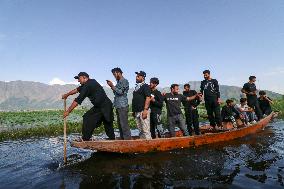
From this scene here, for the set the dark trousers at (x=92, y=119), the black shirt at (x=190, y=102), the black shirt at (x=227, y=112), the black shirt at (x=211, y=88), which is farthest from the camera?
the black shirt at (x=227, y=112)

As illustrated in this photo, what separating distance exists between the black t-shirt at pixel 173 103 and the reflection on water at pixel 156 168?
147 cm

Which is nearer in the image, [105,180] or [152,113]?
[105,180]

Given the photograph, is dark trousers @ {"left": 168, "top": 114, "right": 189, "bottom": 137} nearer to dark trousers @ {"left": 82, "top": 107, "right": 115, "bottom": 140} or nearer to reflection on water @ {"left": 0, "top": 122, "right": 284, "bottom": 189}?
reflection on water @ {"left": 0, "top": 122, "right": 284, "bottom": 189}

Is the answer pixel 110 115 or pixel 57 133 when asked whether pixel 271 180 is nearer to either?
pixel 110 115

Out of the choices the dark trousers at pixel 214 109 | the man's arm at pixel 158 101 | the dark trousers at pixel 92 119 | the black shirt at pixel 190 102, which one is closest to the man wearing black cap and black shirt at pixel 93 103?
the dark trousers at pixel 92 119

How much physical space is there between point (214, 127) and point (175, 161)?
5482 millimetres

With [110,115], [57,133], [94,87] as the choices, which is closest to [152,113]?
[110,115]

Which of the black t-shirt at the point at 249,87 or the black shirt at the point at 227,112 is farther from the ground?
the black t-shirt at the point at 249,87

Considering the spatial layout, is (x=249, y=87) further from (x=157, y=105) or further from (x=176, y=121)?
(x=157, y=105)

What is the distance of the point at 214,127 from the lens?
529 inches

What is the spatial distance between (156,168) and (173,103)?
3425mm

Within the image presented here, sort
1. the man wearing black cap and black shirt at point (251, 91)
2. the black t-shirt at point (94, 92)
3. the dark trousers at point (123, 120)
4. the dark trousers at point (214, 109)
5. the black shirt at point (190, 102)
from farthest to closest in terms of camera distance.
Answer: the man wearing black cap and black shirt at point (251, 91), the dark trousers at point (214, 109), the black shirt at point (190, 102), the dark trousers at point (123, 120), the black t-shirt at point (94, 92)

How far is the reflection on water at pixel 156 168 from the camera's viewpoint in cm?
657

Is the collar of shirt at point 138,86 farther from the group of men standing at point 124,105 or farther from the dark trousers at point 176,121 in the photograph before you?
the dark trousers at point 176,121
